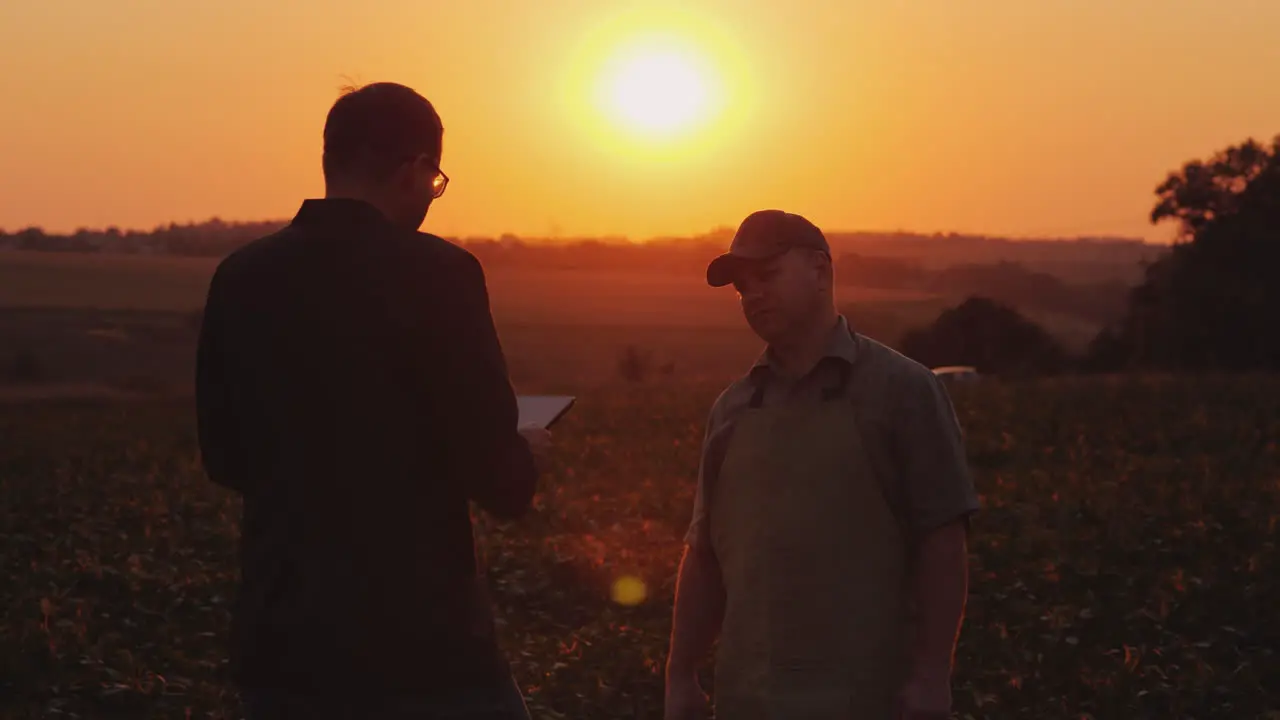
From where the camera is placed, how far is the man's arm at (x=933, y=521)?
3186 mm

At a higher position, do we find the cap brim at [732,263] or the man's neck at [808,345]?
the cap brim at [732,263]

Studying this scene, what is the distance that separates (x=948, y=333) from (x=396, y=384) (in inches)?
2362

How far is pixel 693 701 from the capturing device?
3510mm

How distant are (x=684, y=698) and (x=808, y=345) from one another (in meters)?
0.83

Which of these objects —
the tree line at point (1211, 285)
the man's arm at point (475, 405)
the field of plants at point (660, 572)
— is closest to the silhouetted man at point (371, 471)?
the man's arm at point (475, 405)

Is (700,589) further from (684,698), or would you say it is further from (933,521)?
(933,521)

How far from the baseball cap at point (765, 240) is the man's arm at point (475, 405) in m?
0.67

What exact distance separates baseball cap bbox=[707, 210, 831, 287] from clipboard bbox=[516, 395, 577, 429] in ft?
1.40

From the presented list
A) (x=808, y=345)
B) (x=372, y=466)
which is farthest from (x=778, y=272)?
(x=372, y=466)

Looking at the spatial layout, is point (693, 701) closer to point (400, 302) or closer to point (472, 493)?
point (472, 493)

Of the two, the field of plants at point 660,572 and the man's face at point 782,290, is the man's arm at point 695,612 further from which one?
the field of plants at point 660,572

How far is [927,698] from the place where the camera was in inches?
124

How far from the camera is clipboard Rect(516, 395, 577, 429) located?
3.33 metres

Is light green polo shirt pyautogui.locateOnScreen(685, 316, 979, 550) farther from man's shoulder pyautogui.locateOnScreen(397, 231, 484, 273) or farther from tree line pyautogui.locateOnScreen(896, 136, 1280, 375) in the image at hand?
tree line pyautogui.locateOnScreen(896, 136, 1280, 375)
